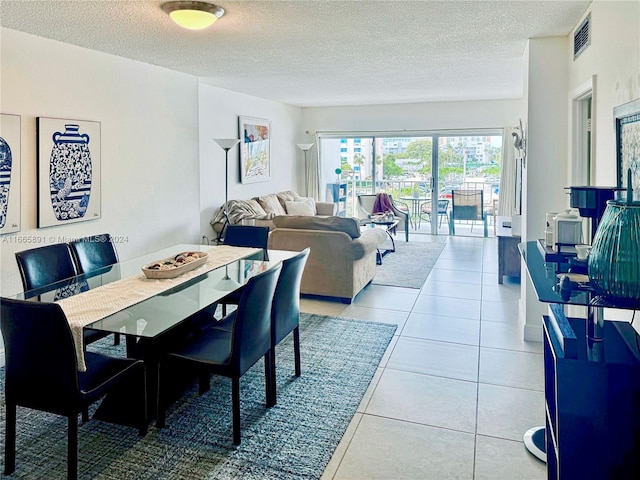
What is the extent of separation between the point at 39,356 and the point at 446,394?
225 centimetres

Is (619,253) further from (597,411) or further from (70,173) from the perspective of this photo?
(70,173)

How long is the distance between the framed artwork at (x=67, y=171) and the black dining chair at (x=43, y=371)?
6.92ft

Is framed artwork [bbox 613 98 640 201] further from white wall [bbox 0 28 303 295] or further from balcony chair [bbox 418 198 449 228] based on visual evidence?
balcony chair [bbox 418 198 449 228]

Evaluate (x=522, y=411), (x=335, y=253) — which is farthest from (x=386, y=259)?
(x=522, y=411)

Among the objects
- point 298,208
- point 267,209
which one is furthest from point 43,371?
point 298,208

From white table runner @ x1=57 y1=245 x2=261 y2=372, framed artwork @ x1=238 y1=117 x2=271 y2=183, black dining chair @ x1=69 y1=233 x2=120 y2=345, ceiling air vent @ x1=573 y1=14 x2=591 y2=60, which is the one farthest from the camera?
framed artwork @ x1=238 y1=117 x2=271 y2=183

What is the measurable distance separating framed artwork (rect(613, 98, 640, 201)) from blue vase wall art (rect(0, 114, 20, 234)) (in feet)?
13.0

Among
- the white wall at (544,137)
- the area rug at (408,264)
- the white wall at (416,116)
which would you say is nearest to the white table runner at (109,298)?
the white wall at (544,137)

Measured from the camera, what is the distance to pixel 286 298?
2959mm

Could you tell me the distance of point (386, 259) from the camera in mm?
6953

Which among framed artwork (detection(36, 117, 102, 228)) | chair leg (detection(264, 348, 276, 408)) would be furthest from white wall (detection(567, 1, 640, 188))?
framed artwork (detection(36, 117, 102, 228))

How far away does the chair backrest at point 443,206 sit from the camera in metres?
9.20

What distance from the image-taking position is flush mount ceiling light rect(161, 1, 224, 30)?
2.99 metres

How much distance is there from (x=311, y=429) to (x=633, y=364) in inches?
64.1
